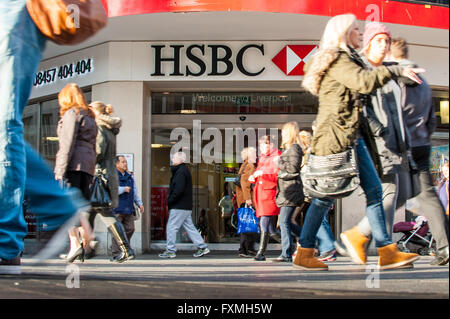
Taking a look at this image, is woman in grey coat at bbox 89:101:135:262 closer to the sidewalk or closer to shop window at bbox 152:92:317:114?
the sidewalk

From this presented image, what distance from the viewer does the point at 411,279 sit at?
2.23m

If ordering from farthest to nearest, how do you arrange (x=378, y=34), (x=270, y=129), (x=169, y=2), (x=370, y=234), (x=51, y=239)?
(x=270, y=129) < (x=169, y=2) < (x=51, y=239) < (x=370, y=234) < (x=378, y=34)

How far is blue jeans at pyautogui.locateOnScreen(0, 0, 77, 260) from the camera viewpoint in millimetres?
2709

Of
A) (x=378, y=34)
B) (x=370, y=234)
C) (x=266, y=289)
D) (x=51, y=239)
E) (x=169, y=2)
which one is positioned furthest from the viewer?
(x=169, y=2)

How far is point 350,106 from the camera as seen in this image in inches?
97.5

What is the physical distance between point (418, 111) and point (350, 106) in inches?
10.1

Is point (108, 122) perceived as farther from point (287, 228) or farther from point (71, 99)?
point (287, 228)

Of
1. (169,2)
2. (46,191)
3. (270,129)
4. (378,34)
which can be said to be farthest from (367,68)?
(270,129)

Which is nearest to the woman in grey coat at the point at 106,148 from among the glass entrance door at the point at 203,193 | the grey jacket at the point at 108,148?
the grey jacket at the point at 108,148

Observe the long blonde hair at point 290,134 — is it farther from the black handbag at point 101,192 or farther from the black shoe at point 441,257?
the black shoe at point 441,257

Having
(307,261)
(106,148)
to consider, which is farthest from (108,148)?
(307,261)

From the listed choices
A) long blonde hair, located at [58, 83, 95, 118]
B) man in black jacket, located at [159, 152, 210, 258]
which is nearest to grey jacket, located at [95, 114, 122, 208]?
long blonde hair, located at [58, 83, 95, 118]

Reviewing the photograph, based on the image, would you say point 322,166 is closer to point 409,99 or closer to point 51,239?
point 409,99

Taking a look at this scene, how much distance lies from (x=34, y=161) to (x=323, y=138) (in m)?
1.40
